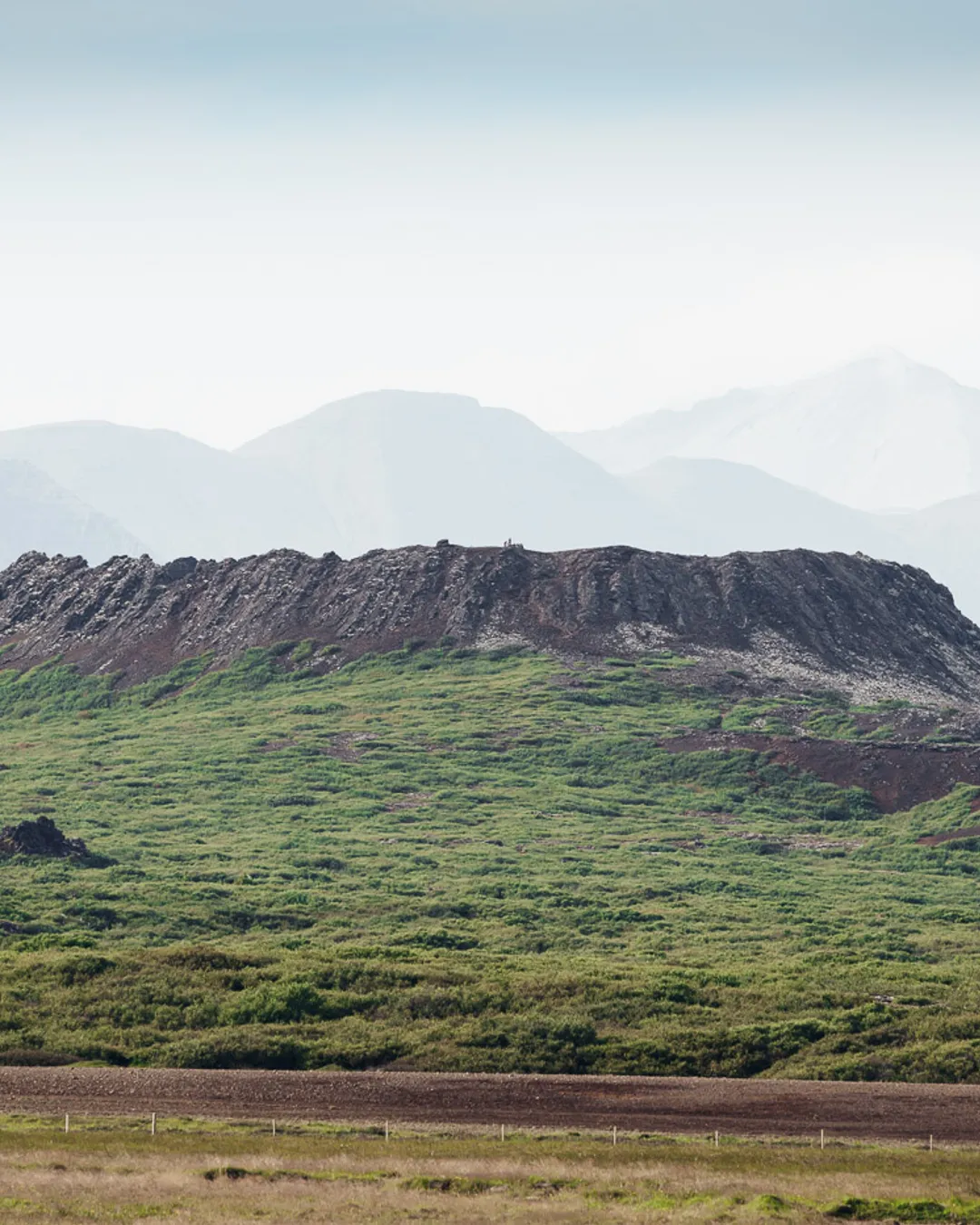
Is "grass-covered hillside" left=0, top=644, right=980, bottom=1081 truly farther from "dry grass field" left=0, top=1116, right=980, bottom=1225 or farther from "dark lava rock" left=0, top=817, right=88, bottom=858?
"dry grass field" left=0, top=1116, right=980, bottom=1225

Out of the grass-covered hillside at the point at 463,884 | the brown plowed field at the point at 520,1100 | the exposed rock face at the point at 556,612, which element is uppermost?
the exposed rock face at the point at 556,612

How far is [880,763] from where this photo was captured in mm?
130875

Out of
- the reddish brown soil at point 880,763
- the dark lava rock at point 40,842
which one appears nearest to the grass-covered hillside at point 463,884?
the dark lava rock at point 40,842

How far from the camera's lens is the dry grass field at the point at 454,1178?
3566cm

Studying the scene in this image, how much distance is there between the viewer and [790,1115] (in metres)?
48.0

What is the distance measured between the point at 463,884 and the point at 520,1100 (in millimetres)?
51221

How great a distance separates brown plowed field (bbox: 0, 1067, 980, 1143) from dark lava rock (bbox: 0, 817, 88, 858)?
49162 mm

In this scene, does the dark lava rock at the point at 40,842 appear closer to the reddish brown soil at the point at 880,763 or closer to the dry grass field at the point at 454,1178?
the reddish brown soil at the point at 880,763

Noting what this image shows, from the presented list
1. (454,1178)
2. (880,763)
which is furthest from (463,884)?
(454,1178)

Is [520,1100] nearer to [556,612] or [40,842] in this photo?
[40,842]

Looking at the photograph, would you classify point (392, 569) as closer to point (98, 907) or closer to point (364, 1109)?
point (98, 907)

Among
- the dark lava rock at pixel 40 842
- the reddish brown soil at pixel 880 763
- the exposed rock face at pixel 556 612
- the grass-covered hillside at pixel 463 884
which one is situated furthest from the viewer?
the exposed rock face at pixel 556 612

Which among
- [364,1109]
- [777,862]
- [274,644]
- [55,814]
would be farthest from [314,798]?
[364,1109]

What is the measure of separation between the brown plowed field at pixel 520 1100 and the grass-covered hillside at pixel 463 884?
9.49 feet
